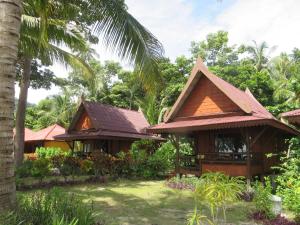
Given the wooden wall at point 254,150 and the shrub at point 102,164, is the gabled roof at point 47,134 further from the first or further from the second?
the wooden wall at point 254,150

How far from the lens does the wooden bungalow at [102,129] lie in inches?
870

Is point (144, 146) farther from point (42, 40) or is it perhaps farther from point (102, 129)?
point (42, 40)

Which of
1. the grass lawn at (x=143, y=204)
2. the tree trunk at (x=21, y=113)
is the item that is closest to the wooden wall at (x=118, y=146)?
the tree trunk at (x=21, y=113)

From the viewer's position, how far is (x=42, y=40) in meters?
8.68

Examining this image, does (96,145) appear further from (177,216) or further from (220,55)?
(220,55)

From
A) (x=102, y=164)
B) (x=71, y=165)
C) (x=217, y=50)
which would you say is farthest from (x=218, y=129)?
(x=217, y=50)

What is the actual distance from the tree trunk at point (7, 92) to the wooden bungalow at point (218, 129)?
10.3m

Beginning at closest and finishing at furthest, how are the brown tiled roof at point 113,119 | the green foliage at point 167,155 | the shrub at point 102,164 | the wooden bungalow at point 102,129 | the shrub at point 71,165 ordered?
the shrub at point 71,165
the shrub at point 102,164
the green foliage at point 167,155
the wooden bungalow at point 102,129
the brown tiled roof at point 113,119

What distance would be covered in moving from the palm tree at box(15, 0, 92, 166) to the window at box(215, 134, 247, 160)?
7.71 metres

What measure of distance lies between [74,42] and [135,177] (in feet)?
28.5

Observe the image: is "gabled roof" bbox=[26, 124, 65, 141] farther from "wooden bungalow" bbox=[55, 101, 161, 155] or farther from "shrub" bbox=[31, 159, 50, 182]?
"shrub" bbox=[31, 159, 50, 182]

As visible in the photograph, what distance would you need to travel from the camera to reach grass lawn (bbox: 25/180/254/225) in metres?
8.86

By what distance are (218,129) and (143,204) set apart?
6.94 metres

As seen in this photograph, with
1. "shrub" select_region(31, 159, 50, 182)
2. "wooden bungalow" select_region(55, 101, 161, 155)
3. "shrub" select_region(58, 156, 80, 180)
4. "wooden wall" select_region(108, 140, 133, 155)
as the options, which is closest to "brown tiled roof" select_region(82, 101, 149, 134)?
"wooden bungalow" select_region(55, 101, 161, 155)
